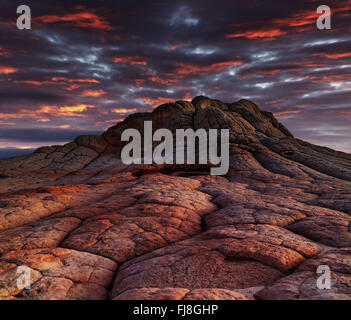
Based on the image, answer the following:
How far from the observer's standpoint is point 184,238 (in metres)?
6.78

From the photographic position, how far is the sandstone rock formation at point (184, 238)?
4369mm

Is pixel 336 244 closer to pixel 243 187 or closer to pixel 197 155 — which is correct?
pixel 243 187

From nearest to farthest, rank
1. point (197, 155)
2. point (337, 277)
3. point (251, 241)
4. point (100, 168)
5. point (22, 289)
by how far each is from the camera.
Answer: point (337, 277) < point (22, 289) < point (251, 241) < point (197, 155) < point (100, 168)

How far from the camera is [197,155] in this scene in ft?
60.3

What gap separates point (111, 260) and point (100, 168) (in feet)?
53.8

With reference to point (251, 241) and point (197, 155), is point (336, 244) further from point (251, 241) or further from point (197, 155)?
point (197, 155)

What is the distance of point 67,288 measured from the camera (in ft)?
14.7

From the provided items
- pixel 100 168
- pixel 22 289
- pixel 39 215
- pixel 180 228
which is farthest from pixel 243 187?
pixel 100 168

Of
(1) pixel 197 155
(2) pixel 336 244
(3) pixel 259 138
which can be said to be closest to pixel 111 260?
(2) pixel 336 244

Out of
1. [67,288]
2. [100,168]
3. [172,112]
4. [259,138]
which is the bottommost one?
[67,288]

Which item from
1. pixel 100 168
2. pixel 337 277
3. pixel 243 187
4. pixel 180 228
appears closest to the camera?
pixel 337 277

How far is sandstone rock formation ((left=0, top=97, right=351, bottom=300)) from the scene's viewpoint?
14.3 ft
